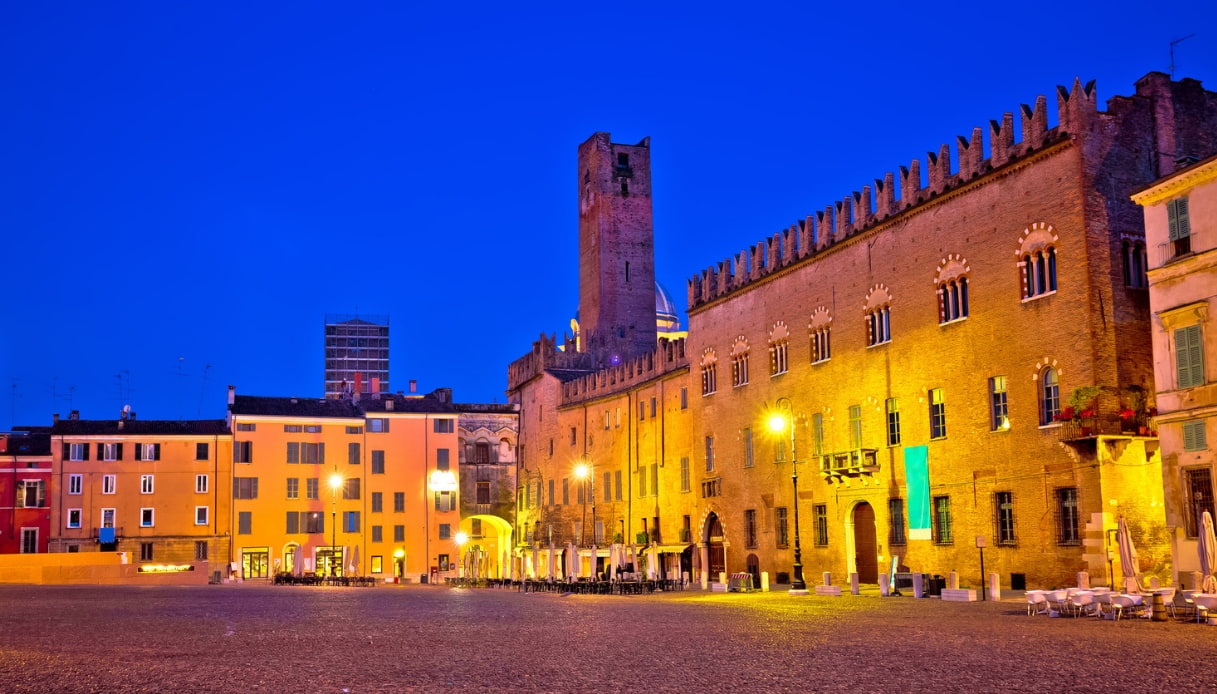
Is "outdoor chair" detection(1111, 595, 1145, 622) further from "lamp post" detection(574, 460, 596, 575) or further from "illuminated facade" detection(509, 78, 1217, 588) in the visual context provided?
"lamp post" detection(574, 460, 596, 575)

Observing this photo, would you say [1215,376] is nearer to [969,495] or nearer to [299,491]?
[969,495]

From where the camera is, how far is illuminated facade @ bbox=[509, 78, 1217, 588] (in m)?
30.2

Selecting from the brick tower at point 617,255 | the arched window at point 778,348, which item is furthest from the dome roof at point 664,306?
the arched window at point 778,348

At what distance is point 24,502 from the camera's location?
6931 centimetres

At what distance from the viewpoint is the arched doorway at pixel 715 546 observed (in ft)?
161

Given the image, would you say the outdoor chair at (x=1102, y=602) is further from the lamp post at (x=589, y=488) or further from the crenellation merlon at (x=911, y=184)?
the lamp post at (x=589, y=488)

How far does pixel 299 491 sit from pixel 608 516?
20963 mm

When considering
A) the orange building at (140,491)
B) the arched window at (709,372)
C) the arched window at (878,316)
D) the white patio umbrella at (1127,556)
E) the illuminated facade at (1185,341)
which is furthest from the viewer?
the orange building at (140,491)

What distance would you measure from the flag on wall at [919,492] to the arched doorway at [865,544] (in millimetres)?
2886

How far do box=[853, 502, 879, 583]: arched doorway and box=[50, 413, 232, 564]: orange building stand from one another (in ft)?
138

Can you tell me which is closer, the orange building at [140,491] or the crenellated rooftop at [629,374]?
the crenellated rooftop at [629,374]

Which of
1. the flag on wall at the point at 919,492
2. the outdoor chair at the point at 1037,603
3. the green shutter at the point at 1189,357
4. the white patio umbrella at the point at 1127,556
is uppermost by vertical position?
the green shutter at the point at 1189,357

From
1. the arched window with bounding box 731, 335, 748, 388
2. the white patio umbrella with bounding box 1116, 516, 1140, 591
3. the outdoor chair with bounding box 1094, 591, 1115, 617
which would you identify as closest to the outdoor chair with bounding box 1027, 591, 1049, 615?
the outdoor chair with bounding box 1094, 591, 1115, 617

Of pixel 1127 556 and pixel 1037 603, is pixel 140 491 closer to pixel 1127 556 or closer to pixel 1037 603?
pixel 1037 603
